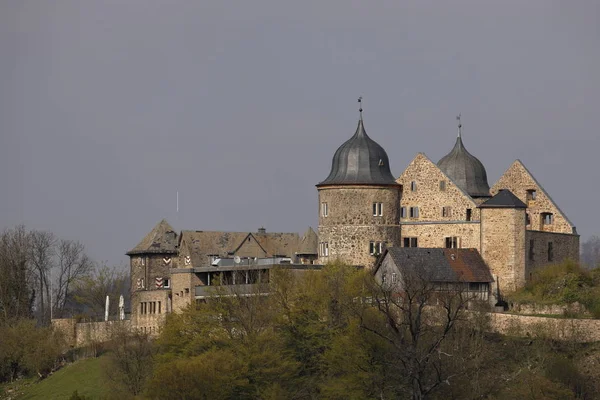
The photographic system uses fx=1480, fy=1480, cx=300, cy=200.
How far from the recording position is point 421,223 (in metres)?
72.5

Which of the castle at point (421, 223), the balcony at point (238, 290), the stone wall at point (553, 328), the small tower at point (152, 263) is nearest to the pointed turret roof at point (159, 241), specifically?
the small tower at point (152, 263)

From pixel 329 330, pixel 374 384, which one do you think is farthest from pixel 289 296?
pixel 374 384

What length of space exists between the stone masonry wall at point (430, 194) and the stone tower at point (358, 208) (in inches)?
34.6

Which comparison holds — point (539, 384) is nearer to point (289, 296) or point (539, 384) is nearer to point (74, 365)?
point (289, 296)

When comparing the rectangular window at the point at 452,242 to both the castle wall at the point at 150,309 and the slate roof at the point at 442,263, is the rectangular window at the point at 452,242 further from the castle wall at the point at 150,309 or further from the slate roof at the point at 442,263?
the castle wall at the point at 150,309

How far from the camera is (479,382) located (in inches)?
2307

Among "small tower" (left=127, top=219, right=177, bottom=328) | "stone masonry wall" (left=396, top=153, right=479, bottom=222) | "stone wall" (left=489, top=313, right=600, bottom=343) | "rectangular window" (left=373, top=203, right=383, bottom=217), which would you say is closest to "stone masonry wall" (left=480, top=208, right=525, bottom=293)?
"stone masonry wall" (left=396, top=153, right=479, bottom=222)

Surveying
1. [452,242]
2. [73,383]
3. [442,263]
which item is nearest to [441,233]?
[452,242]

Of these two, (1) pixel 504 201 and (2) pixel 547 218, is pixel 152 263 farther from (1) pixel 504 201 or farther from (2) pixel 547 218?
(1) pixel 504 201

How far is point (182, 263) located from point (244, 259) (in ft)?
13.7

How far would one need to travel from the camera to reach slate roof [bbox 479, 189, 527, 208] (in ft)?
224

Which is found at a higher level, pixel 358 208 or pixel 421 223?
pixel 358 208

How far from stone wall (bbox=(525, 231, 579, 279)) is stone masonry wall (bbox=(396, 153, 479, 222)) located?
3.44 metres

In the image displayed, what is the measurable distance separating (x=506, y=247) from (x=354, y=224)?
298 inches
